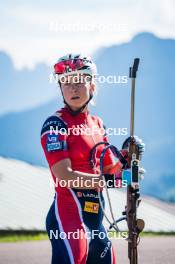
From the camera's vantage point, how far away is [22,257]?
23.6ft

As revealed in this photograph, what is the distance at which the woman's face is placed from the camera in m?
4.38

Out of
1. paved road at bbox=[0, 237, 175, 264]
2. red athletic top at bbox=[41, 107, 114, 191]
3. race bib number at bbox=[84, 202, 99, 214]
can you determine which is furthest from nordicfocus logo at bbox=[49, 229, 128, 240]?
paved road at bbox=[0, 237, 175, 264]

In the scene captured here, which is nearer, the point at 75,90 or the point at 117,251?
the point at 75,90

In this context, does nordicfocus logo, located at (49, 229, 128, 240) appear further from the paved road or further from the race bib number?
the paved road

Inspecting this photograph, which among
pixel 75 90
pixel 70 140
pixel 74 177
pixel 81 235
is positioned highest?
pixel 75 90

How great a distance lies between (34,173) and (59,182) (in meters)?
4.74

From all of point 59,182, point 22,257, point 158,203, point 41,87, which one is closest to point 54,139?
point 59,182

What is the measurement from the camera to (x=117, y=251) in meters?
7.48

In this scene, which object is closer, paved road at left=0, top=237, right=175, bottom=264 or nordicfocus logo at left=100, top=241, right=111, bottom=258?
nordicfocus logo at left=100, top=241, right=111, bottom=258

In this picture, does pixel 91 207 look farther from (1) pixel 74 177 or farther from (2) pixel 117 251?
(2) pixel 117 251

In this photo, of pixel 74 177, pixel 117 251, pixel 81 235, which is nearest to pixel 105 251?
pixel 81 235

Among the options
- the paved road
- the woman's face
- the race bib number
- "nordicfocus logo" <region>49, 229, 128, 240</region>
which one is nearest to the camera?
"nordicfocus logo" <region>49, 229, 128, 240</region>

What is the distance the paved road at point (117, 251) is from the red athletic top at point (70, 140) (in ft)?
9.08

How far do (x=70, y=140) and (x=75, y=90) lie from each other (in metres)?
0.32
